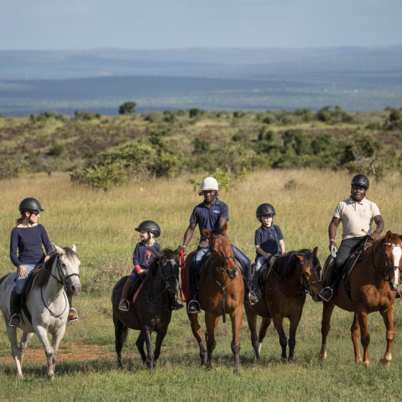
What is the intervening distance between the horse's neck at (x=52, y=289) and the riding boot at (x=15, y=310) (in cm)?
81

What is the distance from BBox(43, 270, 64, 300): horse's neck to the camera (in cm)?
1346

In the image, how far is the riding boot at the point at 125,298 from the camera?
46.9ft

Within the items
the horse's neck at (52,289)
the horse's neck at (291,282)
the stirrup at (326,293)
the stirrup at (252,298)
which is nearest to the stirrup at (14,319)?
the horse's neck at (52,289)

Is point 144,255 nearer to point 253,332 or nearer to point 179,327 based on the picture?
point 253,332

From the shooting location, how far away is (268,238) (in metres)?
15.2

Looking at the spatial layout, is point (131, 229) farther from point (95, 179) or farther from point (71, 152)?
point (71, 152)

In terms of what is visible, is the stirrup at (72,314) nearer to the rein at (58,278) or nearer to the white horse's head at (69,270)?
the rein at (58,278)

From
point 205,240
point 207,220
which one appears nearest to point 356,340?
point 205,240

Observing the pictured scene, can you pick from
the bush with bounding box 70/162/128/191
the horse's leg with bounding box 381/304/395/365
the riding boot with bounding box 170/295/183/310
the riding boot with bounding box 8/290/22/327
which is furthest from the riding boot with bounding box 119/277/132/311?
the bush with bounding box 70/162/128/191

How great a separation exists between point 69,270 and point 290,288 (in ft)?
11.7

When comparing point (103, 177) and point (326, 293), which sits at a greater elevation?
point (326, 293)

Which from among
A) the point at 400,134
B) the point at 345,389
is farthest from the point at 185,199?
the point at 400,134

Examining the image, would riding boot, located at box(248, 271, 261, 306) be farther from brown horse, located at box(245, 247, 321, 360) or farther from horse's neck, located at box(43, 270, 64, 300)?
horse's neck, located at box(43, 270, 64, 300)

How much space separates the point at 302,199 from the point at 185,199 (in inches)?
158
